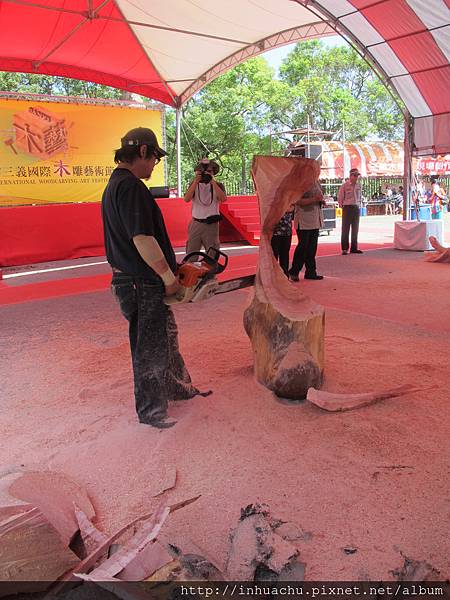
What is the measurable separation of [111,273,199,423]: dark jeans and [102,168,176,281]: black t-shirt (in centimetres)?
8

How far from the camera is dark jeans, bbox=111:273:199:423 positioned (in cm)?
262

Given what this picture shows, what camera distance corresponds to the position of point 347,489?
6.94 ft

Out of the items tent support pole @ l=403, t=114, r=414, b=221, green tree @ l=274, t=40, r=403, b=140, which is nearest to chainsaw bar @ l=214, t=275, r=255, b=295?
tent support pole @ l=403, t=114, r=414, b=221

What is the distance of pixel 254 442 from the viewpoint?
8.30 ft

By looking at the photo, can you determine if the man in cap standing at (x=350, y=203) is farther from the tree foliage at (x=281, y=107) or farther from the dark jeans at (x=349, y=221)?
the tree foliage at (x=281, y=107)

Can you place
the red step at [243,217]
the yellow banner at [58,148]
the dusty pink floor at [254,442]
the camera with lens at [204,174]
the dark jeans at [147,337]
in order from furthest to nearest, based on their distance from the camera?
the yellow banner at [58,148] < the red step at [243,217] < the camera with lens at [204,174] < the dark jeans at [147,337] < the dusty pink floor at [254,442]

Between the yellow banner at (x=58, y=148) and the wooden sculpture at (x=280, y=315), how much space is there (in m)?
9.97

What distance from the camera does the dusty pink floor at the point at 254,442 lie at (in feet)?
6.19

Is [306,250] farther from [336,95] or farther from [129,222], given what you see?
[336,95]

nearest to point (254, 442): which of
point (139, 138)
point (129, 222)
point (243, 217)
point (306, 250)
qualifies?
point (129, 222)

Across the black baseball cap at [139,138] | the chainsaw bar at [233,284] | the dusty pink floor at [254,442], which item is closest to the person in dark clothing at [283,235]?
the dusty pink floor at [254,442]

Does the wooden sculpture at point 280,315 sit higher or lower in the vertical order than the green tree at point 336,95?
lower

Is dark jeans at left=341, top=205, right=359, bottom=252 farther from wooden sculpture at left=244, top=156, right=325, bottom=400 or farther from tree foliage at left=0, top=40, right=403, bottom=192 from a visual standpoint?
tree foliage at left=0, top=40, right=403, bottom=192

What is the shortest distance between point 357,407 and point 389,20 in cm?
858
